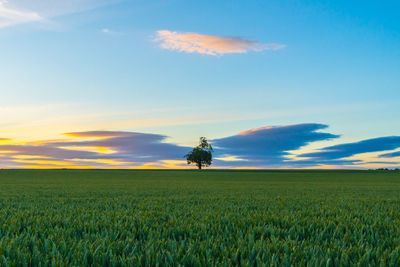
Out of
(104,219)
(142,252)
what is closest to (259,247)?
(142,252)

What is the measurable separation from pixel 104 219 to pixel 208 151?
133232 millimetres

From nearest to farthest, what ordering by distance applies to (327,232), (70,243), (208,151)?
(70,243) → (327,232) → (208,151)

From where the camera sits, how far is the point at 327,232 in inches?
300

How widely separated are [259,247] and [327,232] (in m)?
2.69

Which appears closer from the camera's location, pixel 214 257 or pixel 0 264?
pixel 0 264

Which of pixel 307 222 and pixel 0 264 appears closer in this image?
pixel 0 264

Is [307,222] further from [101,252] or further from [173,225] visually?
[101,252]

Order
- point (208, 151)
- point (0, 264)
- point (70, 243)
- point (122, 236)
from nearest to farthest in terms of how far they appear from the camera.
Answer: point (0, 264) < point (70, 243) < point (122, 236) < point (208, 151)

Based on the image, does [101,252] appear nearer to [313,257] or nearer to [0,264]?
[0,264]

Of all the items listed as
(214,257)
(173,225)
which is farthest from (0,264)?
(173,225)

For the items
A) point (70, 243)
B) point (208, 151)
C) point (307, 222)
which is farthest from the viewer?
point (208, 151)

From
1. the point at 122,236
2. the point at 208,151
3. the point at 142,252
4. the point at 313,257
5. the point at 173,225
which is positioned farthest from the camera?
the point at 208,151

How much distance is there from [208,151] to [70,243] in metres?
136

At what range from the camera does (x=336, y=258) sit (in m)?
4.79
